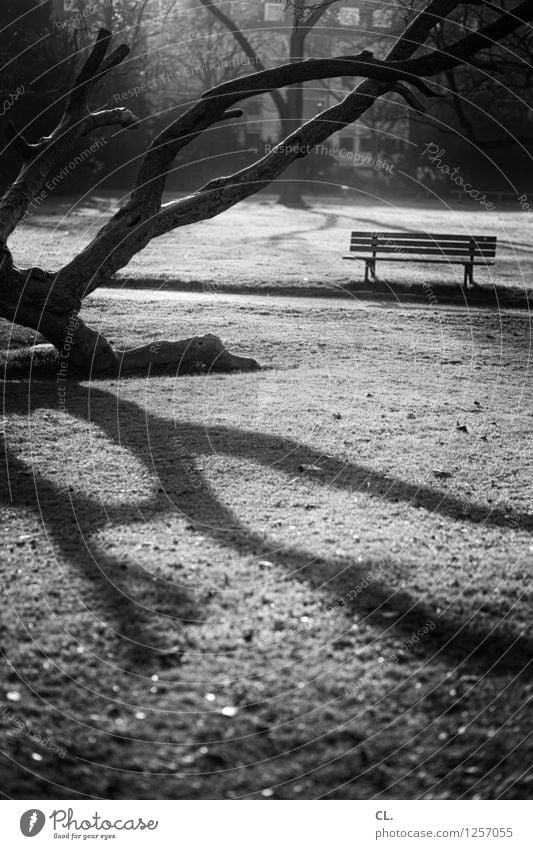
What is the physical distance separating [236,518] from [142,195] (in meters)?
5.63

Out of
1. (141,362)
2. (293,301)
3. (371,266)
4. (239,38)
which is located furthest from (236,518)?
(239,38)

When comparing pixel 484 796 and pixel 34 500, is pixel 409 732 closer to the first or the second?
pixel 484 796

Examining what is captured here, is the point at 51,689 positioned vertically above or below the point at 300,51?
below

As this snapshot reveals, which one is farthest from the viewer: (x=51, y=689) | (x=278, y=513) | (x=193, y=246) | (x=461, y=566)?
(x=193, y=246)

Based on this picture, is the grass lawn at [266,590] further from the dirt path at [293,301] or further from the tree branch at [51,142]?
the dirt path at [293,301]

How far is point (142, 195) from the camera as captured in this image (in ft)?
35.2

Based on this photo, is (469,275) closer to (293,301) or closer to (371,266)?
(371,266)

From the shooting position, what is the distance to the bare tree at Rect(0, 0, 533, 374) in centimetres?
1022

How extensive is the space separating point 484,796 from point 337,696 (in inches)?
32.4

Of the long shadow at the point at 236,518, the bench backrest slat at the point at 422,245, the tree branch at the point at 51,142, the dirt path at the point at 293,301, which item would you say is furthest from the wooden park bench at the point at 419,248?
the long shadow at the point at 236,518

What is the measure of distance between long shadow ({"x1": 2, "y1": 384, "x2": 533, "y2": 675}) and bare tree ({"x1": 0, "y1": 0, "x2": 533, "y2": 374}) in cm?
93

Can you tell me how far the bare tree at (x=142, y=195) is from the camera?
10219 mm

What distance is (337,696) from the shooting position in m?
4.44
